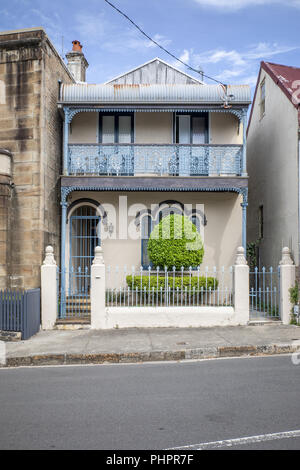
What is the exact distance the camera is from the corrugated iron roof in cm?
1203

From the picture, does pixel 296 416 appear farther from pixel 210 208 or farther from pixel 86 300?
pixel 210 208

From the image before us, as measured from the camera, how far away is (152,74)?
57.3 feet

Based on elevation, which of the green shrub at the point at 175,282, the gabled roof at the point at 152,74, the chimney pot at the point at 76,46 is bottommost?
the green shrub at the point at 175,282

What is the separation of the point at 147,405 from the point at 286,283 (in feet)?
21.5

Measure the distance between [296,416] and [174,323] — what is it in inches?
228

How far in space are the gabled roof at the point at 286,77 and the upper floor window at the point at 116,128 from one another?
4.48m

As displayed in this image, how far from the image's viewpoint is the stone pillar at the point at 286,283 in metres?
10.6

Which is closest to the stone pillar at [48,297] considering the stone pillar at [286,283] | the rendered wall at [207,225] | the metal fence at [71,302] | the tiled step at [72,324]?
the tiled step at [72,324]

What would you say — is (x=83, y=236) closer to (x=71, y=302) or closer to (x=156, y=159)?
(x=71, y=302)

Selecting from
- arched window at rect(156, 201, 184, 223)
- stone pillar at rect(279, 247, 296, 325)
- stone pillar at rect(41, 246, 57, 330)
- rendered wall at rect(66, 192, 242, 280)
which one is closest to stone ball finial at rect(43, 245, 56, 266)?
stone pillar at rect(41, 246, 57, 330)

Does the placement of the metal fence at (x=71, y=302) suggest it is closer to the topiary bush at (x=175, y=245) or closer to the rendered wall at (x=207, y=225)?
the rendered wall at (x=207, y=225)

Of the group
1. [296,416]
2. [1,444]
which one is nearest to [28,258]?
[1,444]

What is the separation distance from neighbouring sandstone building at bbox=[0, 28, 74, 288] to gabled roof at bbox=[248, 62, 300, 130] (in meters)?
6.46

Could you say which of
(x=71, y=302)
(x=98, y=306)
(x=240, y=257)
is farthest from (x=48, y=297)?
(x=240, y=257)
